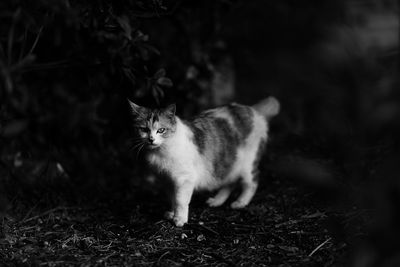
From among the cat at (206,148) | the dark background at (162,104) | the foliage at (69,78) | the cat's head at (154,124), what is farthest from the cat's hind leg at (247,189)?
the foliage at (69,78)

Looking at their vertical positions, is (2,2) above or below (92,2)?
below

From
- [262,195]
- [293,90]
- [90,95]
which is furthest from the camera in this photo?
[293,90]

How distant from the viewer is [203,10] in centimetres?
573

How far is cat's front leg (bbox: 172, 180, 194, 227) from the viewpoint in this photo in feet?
13.0

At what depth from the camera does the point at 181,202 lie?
3.99m

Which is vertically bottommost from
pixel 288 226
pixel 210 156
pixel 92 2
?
pixel 288 226

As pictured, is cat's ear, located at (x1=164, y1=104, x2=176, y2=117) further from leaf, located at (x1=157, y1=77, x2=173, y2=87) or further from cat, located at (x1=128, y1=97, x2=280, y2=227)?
leaf, located at (x1=157, y1=77, x2=173, y2=87)

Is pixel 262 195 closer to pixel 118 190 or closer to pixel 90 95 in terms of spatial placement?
pixel 118 190

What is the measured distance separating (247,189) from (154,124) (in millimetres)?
1161

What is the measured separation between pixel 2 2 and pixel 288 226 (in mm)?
2620

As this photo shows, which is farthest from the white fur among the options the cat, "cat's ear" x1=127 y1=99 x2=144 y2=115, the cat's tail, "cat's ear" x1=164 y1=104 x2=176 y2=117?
"cat's ear" x1=127 y1=99 x2=144 y2=115

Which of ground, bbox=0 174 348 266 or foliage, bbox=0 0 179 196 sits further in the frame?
ground, bbox=0 174 348 266

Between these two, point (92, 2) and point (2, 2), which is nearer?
point (2, 2)

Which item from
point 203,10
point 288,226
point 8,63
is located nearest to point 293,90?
point 203,10
